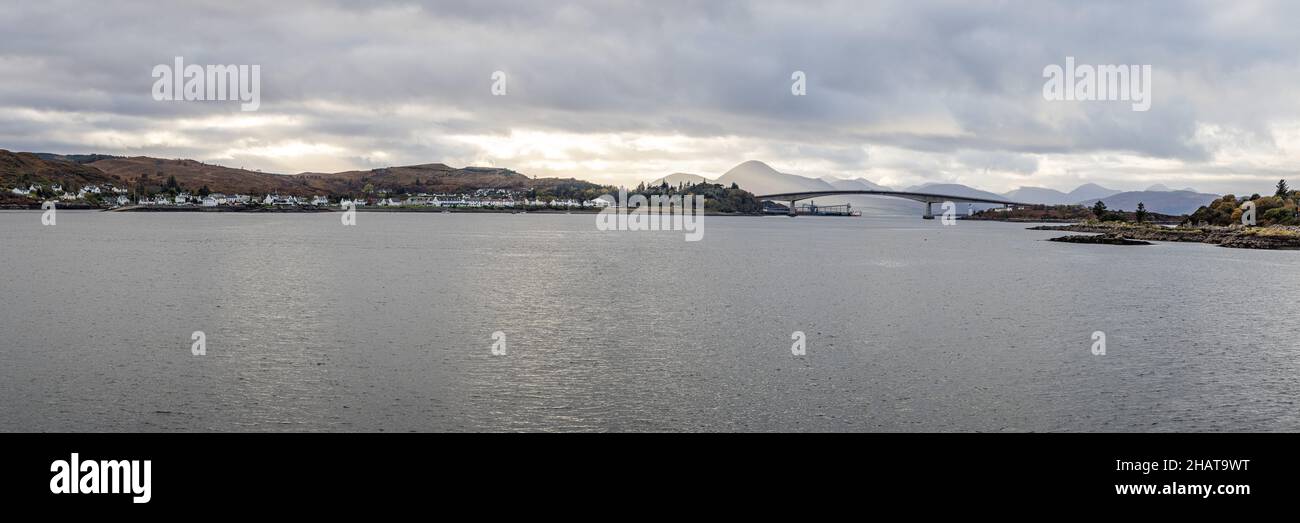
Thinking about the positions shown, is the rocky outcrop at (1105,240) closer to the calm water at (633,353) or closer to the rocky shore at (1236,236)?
the rocky shore at (1236,236)

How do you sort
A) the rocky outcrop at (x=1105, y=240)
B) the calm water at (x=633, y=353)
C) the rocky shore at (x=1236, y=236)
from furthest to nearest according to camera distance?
the rocky outcrop at (x=1105, y=240), the rocky shore at (x=1236, y=236), the calm water at (x=633, y=353)

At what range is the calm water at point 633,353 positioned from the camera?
765 inches

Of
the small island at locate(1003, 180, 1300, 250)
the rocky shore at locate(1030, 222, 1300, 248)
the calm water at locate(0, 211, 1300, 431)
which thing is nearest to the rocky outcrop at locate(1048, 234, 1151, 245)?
the small island at locate(1003, 180, 1300, 250)

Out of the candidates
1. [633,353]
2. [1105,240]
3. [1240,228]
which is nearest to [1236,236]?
[1105,240]

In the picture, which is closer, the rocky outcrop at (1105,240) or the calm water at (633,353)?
the calm water at (633,353)

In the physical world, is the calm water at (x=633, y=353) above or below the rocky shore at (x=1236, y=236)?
below

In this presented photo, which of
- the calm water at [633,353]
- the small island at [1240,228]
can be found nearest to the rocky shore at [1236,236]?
the small island at [1240,228]

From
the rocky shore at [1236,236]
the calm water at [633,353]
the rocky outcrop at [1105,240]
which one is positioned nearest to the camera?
the calm water at [633,353]

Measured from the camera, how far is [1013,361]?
2714 centimetres
